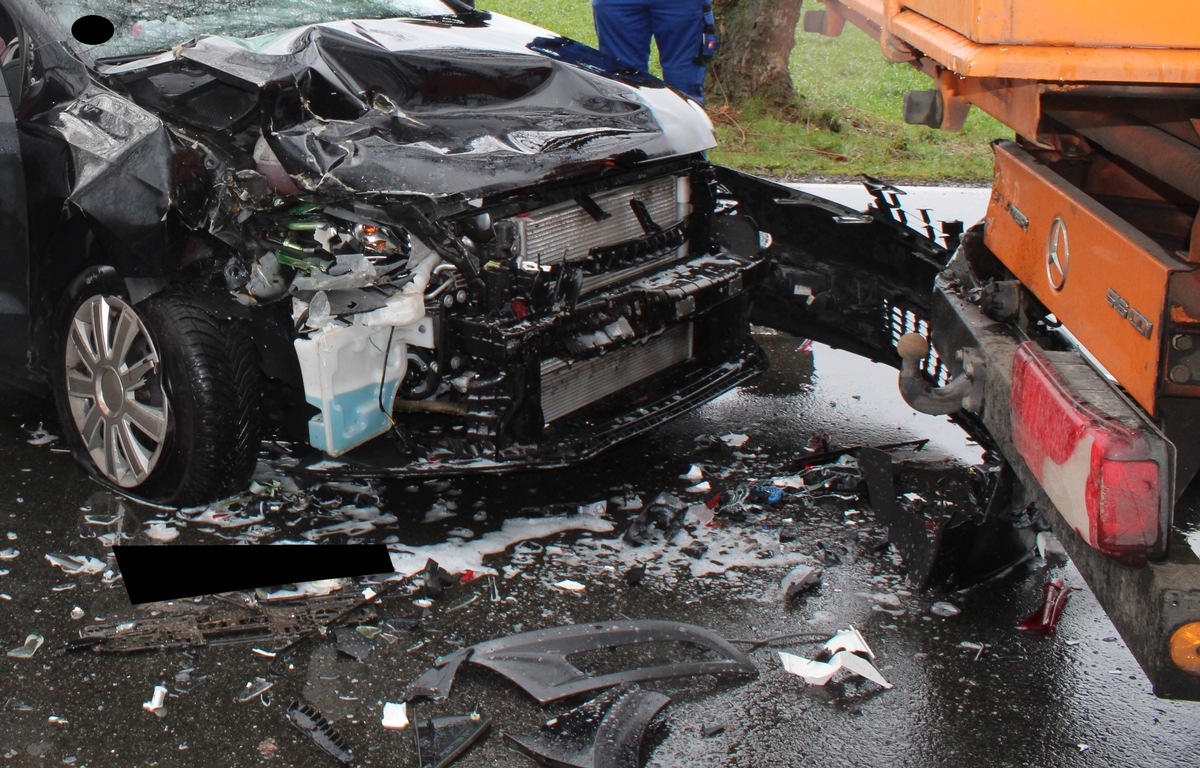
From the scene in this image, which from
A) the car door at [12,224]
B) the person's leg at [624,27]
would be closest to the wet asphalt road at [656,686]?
the car door at [12,224]

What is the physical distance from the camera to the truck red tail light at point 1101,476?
2.12m

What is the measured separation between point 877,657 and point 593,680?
768 mm

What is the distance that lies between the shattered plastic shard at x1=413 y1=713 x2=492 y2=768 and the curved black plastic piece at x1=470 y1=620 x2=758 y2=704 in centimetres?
17

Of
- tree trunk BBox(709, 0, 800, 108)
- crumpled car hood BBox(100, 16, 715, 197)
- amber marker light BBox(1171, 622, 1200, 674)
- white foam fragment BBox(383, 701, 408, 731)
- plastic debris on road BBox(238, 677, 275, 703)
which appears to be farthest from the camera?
tree trunk BBox(709, 0, 800, 108)

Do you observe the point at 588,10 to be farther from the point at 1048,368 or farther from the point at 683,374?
the point at 1048,368

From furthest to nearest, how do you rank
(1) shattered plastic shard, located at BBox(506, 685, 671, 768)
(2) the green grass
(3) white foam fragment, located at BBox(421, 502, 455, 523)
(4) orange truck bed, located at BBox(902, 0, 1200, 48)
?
(2) the green grass < (3) white foam fragment, located at BBox(421, 502, 455, 523) < (1) shattered plastic shard, located at BBox(506, 685, 671, 768) < (4) orange truck bed, located at BBox(902, 0, 1200, 48)

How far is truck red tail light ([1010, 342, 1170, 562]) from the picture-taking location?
2.12 m

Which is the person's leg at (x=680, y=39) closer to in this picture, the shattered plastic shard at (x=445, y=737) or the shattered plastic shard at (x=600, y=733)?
the shattered plastic shard at (x=600, y=733)

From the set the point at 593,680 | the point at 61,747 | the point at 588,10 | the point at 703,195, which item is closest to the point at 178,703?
the point at 61,747

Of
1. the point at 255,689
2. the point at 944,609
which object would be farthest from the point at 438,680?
the point at 944,609

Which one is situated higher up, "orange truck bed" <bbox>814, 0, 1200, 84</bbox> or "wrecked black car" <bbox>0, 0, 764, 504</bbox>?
"orange truck bed" <bbox>814, 0, 1200, 84</bbox>

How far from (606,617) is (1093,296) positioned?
5.13 feet

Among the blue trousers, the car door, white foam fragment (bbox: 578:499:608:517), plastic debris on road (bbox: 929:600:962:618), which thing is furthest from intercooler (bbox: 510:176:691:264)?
the blue trousers

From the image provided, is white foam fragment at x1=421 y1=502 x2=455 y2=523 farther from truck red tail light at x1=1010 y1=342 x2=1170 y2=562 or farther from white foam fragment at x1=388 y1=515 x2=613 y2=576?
truck red tail light at x1=1010 y1=342 x2=1170 y2=562
